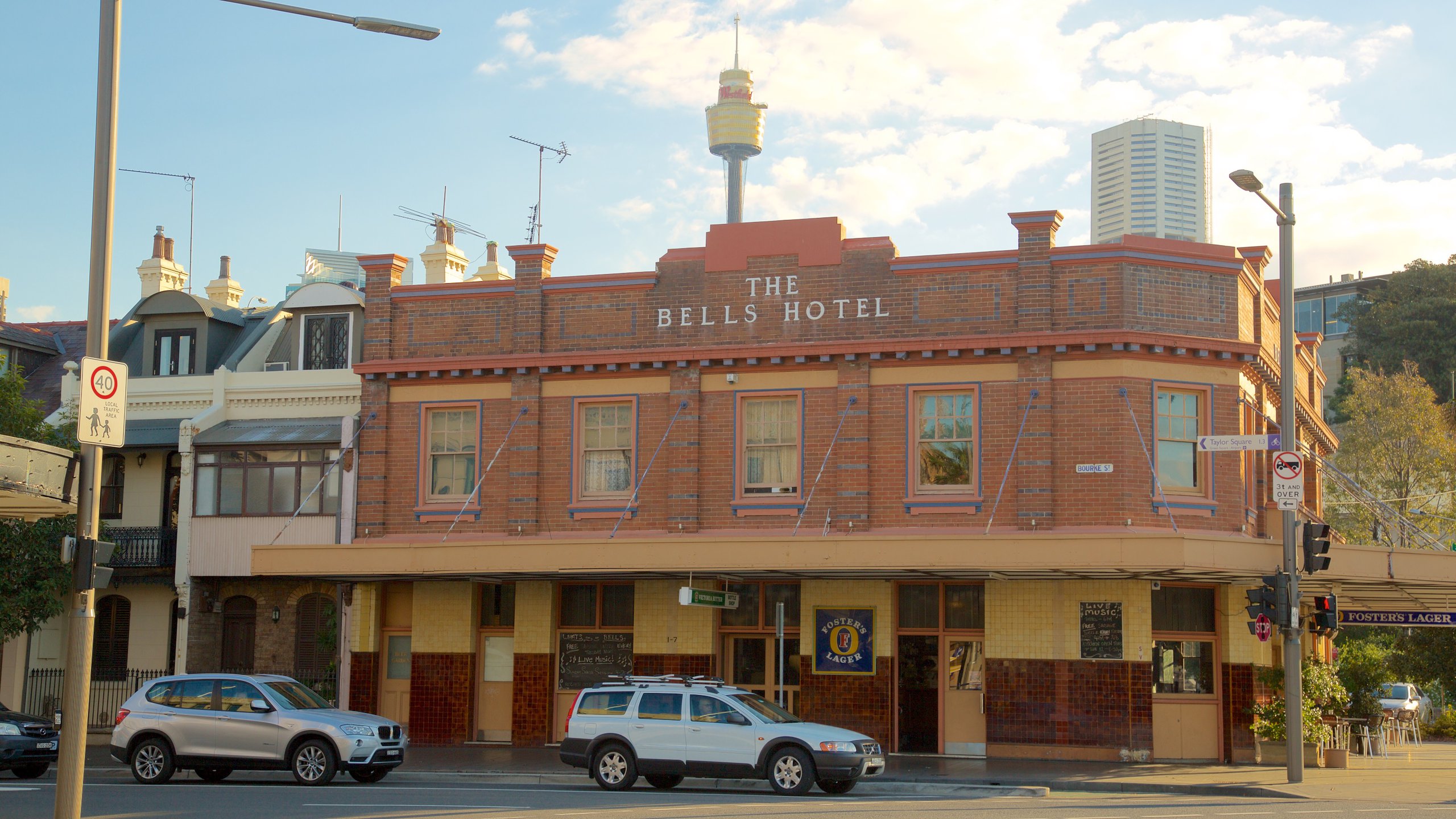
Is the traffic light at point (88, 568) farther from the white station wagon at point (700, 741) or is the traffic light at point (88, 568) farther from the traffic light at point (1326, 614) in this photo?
the traffic light at point (1326, 614)

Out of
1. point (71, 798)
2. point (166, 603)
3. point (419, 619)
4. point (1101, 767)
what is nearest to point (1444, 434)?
point (1101, 767)

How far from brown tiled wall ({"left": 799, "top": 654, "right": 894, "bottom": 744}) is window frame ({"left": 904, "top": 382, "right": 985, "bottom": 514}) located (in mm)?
2671

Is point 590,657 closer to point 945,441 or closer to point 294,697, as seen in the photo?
point 294,697

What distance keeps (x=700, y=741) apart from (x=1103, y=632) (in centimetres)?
780

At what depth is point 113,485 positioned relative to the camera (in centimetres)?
3008

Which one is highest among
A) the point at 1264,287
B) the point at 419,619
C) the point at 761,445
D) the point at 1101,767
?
the point at 1264,287

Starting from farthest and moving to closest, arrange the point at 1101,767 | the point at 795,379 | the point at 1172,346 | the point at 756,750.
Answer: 1. the point at 795,379
2. the point at 1172,346
3. the point at 1101,767
4. the point at 756,750

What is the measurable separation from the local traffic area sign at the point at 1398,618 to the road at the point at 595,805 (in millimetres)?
7778

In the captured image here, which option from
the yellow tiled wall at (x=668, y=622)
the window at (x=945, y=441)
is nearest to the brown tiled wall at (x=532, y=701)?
the yellow tiled wall at (x=668, y=622)

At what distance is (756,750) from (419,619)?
1026 cm

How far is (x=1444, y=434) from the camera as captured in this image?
41.7 meters

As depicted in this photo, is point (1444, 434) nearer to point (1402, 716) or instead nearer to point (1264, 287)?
point (1402, 716)

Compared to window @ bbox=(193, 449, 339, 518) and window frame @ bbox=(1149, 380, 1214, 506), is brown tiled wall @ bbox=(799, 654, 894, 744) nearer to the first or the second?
window frame @ bbox=(1149, 380, 1214, 506)

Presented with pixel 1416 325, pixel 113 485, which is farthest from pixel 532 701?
pixel 1416 325
